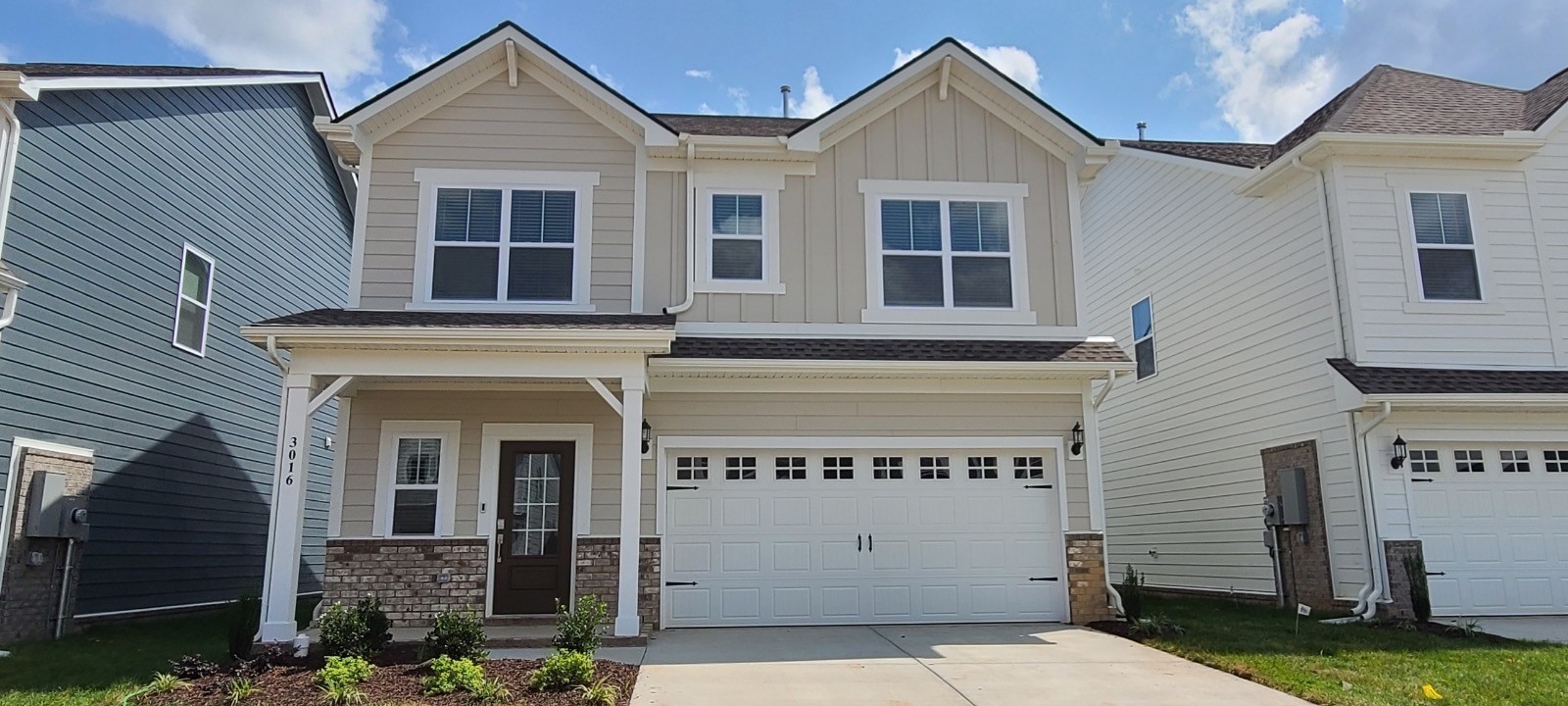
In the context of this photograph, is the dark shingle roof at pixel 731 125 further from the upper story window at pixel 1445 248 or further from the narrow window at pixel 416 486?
the upper story window at pixel 1445 248

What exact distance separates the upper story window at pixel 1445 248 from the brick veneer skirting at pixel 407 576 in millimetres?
11095

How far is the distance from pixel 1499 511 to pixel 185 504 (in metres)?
15.7

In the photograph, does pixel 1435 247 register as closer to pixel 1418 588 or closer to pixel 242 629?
pixel 1418 588

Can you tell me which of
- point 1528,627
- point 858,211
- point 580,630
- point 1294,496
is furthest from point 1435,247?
point 580,630

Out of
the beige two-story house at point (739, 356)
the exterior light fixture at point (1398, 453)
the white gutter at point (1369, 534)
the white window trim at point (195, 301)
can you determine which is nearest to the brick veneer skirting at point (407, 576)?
the beige two-story house at point (739, 356)

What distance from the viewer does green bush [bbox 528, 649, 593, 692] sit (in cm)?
741

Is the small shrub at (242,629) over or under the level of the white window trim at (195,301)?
under

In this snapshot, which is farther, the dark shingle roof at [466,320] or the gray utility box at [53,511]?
the gray utility box at [53,511]

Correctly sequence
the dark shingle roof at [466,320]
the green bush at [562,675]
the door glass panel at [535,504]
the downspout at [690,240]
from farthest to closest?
1. the downspout at [690,240]
2. the door glass panel at [535,504]
3. the dark shingle roof at [466,320]
4. the green bush at [562,675]

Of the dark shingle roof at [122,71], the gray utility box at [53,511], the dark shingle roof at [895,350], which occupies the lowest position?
the gray utility box at [53,511]

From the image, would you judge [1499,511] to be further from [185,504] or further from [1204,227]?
[185,504]

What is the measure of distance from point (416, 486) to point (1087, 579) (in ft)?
23.7

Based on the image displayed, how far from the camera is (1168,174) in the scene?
15641 mm

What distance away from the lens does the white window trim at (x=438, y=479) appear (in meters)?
10.8
